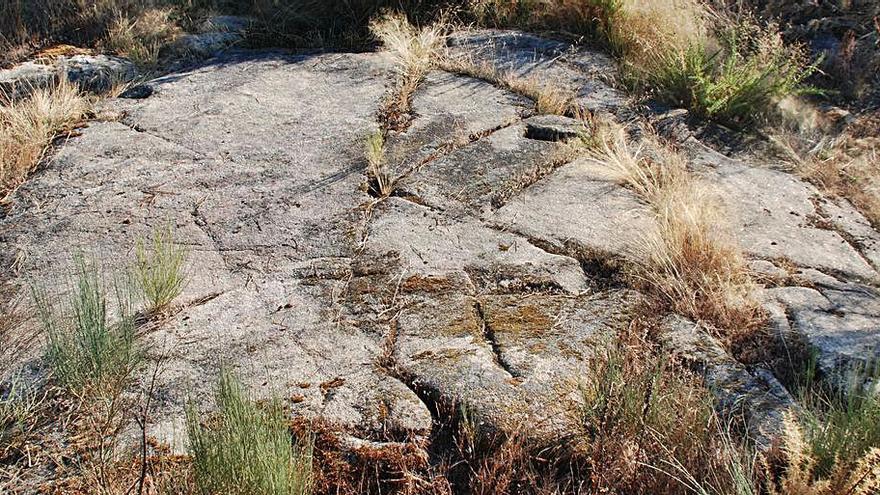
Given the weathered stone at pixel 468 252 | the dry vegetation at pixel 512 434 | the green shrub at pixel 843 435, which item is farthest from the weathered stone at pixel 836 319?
the weathered stone at pixel 468 252

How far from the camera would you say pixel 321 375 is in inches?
98.8

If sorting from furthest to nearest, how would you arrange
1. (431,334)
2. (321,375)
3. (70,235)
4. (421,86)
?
(421,86)
(70,235)
(431,334)
(321,375)

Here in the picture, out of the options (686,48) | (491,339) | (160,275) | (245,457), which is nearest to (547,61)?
(686,48)

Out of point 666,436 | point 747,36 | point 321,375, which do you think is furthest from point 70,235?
point 747,36

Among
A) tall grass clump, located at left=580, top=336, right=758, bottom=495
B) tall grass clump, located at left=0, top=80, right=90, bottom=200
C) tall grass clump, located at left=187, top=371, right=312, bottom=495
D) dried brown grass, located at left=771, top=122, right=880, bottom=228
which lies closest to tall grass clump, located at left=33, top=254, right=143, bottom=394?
tall grass clump, located at left=187, top=371, right=312, bottom=495

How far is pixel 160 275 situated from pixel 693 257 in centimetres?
203

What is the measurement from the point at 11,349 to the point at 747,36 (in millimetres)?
4599

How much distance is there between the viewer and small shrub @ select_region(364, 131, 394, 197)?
356cm

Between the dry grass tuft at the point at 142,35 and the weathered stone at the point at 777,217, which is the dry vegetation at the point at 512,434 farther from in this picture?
the dry grass tuft at the point at 142,35

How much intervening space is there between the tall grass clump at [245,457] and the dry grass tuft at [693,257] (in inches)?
61.8

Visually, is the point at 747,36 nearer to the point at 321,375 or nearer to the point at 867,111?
the point at 867,111

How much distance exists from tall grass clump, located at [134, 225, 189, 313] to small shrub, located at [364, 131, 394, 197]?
95 cm

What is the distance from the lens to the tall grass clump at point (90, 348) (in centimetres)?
235

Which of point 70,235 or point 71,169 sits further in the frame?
point 71,169
